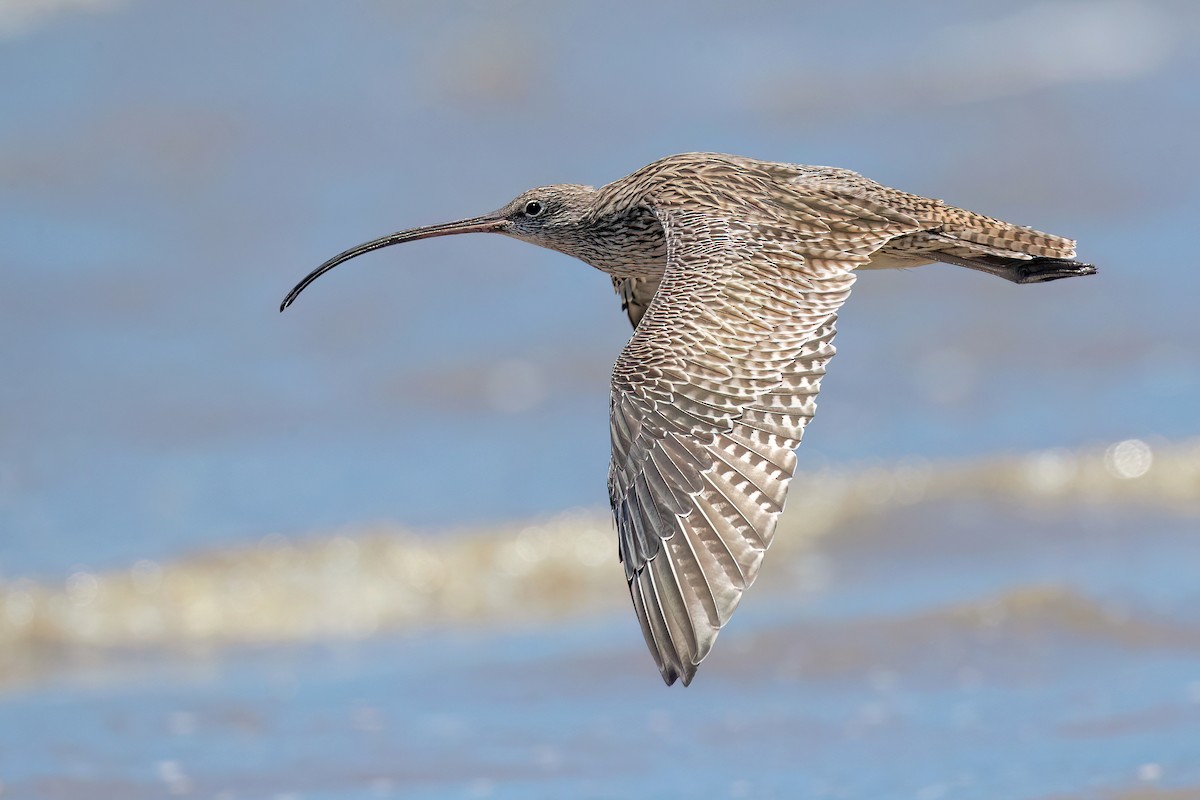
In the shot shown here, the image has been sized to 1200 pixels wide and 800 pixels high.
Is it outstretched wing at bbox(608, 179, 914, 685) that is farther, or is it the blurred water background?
the blurred water background

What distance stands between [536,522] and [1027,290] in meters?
4.84

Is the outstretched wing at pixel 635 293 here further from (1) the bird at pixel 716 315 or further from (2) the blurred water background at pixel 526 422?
(2) the blurred water background at pixel 526 422

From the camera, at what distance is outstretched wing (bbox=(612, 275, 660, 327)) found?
7.56 m

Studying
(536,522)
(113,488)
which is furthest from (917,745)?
(113,488)

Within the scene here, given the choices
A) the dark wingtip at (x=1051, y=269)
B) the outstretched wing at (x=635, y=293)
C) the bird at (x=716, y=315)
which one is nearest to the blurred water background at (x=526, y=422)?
the outstretched wing at (x=635, y=293)

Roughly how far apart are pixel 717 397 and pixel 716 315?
1.32 ft

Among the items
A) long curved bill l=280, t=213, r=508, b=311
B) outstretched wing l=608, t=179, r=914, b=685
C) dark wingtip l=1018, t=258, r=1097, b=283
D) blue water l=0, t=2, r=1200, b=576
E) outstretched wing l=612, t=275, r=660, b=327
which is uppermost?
blue water l=0, t=2, r=1200, b=576

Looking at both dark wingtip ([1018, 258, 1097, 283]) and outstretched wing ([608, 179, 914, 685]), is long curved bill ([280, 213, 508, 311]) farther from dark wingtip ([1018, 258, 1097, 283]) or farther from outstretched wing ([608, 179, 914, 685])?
dark wingtip ([1018, 258, 1097, 283])

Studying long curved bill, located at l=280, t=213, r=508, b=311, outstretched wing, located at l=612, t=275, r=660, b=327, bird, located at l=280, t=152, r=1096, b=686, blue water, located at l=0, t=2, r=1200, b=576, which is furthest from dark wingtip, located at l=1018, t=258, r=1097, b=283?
blue water, located at l=0, t=2, r=1200, b=576

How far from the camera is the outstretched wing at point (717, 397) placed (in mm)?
5055

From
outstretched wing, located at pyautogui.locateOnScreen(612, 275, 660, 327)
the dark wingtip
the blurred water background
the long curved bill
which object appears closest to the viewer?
the dark wingtip

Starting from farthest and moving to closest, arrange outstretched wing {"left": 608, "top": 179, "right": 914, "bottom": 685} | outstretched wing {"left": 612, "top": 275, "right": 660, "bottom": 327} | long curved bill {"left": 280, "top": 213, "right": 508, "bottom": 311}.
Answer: outstretched wing {"left": 612, "top": 275, "right": 660, "bottom": 327}, long curved bill {"left": 280, "top": 213, "right": 508, "bottom": 311}, outstretched wing {"left": 608, "top": 179, "right": 914, "bottom": 685}

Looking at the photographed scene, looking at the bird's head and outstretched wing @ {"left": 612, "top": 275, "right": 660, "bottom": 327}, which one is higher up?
the bird's head

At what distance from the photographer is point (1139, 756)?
7.05m
